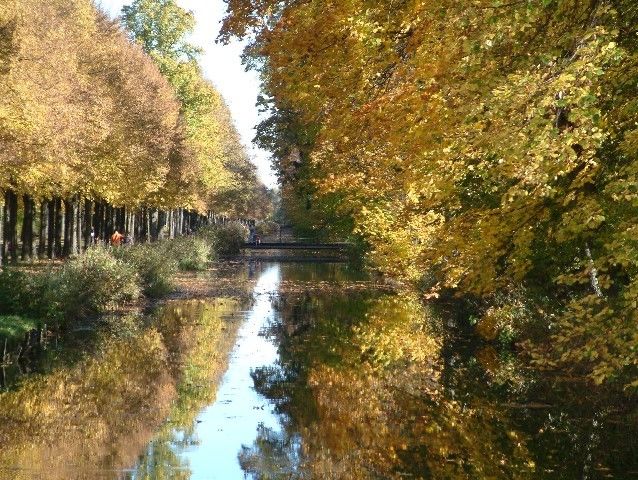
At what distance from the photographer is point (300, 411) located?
1731cm

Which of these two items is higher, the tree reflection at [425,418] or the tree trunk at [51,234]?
the tree trunk at [51,234]

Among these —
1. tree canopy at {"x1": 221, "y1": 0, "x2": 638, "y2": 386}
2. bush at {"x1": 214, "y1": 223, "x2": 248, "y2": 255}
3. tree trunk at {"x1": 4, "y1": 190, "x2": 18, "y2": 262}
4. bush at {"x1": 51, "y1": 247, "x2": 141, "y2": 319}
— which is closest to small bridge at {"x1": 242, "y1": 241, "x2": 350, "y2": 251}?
bush at {"x1": 214, "y1": 223, "x2": 248, "y2": 255}

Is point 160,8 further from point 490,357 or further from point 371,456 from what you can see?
point 371,456

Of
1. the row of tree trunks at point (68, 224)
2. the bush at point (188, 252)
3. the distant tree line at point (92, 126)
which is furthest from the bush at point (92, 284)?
the bush at point (188, 252)

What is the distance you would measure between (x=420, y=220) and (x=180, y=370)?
308 inches

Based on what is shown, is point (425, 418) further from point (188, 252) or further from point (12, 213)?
point (188, 252)

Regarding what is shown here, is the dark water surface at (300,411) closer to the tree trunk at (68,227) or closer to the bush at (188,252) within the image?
the tree trunk at (68,227)

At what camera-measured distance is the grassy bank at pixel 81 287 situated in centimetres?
2439

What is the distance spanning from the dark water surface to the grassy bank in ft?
3.82

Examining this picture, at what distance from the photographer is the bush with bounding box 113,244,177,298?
35562mm

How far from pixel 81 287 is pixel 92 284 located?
914 mm

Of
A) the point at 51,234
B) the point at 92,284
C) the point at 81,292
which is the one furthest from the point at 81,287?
the point at 51,234

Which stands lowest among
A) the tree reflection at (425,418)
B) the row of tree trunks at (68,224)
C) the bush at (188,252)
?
the tree reflection at (425,418)

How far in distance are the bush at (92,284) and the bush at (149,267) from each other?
1.69 m
